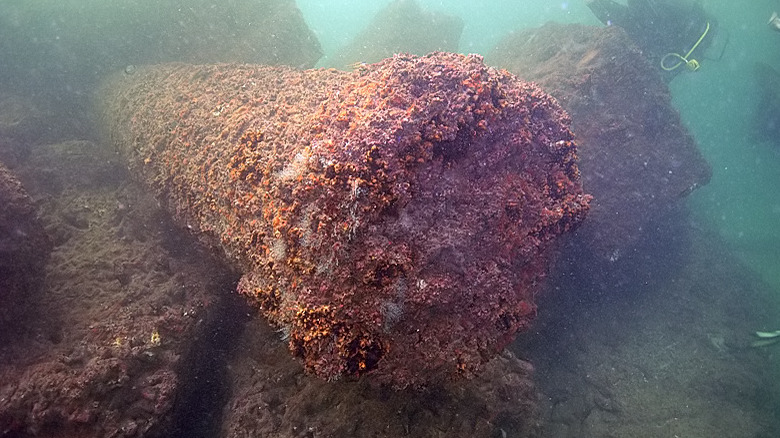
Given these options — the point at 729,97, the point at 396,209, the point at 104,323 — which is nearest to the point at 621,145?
the point at 396,209

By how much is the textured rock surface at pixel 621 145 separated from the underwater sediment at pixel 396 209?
4437 millimetres

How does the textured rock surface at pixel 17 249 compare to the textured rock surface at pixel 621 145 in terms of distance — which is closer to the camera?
the textured rock surface at pixel 17 249

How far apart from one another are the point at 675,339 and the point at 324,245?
980 cm

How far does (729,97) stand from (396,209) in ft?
374

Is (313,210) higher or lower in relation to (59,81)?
lower

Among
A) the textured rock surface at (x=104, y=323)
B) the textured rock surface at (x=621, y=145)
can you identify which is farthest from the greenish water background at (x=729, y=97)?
the textured rock surface at (x=104, y=323)

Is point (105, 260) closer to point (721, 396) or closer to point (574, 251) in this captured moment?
point (574, 251)

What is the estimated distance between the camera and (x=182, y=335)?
3.73 meters

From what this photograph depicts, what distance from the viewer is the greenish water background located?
22.8 m

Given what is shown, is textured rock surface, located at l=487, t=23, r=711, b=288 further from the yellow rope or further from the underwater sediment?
the underwater sediment

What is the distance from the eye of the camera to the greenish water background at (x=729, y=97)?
22750mm

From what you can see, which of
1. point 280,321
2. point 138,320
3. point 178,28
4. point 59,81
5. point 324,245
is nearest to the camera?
point 324,245

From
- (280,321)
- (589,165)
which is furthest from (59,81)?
(589,165)

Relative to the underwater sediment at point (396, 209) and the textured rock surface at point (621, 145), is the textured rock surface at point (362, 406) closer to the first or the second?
the underwater sediment at point (396, 209)
